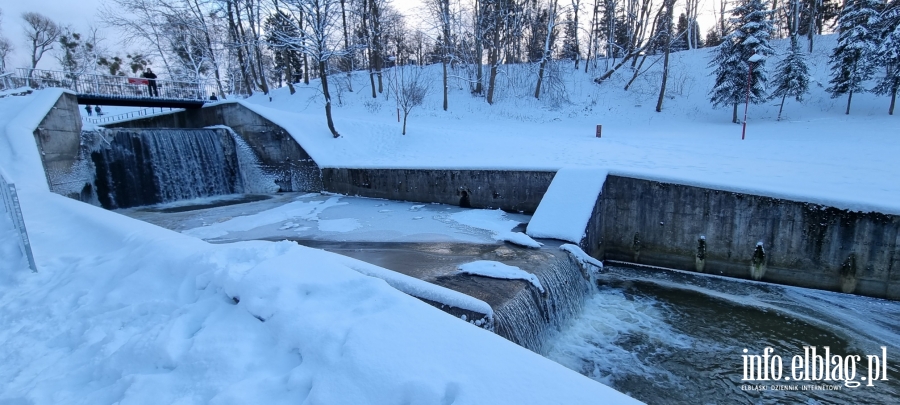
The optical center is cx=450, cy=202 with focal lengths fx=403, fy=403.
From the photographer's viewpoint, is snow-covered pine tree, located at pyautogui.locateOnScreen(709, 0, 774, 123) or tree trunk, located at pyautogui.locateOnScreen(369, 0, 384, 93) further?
tree trunk, located at pyautogui.locateOnScreen(369, 0, 384, 93)

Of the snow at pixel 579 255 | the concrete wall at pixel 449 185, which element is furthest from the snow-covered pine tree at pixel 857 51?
the snow at pixel 579 255

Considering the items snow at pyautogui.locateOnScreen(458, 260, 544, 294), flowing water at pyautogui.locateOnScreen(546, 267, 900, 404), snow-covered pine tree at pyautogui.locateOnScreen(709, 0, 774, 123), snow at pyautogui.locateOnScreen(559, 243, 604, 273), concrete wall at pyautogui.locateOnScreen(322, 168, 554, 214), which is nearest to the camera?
flowing water at pyautogui.locateOnScreen(546, 267, 900, 404)

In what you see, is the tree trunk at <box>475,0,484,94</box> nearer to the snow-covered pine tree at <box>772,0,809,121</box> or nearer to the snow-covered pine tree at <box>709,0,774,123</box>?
the snow-covered pine tree at <box>709,0,774,123</box>

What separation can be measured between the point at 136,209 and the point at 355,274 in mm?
12018

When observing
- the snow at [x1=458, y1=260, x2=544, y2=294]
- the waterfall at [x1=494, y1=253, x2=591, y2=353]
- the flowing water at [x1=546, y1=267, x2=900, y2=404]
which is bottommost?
the flowing water at [x1=546, y1=267, x2=900, y2=404]

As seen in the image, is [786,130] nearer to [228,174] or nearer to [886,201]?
[886,201]

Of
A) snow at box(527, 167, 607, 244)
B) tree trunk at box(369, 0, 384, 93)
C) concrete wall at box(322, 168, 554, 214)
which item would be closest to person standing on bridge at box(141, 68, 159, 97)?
concrete wall at box(322, 168, 554, 214)

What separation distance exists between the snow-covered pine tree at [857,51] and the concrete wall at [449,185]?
54.6ft

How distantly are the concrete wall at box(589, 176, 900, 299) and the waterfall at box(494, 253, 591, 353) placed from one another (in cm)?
172

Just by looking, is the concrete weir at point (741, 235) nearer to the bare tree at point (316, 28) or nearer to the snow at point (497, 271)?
the snow at point (497, 271)

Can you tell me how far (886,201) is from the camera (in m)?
5.94

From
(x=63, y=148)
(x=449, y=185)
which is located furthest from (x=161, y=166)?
(x=449, y=185)

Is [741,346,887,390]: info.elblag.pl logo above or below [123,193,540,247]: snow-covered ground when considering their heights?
below

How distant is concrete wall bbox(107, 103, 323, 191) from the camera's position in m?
13.9
